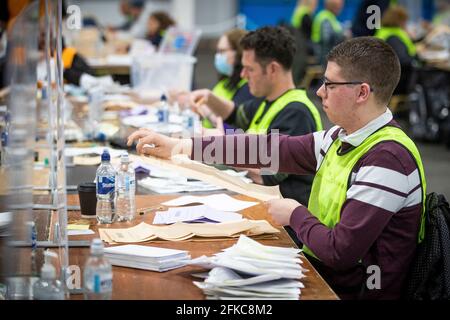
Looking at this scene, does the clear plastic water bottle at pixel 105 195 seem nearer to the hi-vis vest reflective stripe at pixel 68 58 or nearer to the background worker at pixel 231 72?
the background worker at pixel 231 72

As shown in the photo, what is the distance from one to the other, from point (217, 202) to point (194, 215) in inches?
10.7

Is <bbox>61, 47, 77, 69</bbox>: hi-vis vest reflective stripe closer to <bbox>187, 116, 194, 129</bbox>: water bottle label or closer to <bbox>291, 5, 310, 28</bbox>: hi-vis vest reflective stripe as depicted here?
<bbox>187, 116, 194, 129</bbox>: water bottle label

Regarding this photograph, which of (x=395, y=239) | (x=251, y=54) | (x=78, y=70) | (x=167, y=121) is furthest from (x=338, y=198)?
(x=78, y=70)

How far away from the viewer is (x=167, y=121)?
4691 mm

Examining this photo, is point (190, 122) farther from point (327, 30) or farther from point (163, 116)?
point (327, 30)

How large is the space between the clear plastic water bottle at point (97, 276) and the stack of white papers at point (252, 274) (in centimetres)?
27

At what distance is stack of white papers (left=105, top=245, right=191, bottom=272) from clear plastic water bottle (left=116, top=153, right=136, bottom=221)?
0.48m

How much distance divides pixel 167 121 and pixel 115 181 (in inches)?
72.6

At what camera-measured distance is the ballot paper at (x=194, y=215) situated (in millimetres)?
2830

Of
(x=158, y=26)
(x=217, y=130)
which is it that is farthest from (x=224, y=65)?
(x=158, y=26)

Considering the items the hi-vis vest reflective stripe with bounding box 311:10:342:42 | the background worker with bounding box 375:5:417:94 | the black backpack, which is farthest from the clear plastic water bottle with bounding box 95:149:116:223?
the hi-vis vest reflective stripe with bounding box 311:10:342:42

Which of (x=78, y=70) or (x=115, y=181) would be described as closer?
(x=115, y=181)

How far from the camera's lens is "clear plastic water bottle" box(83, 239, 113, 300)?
6.34ft

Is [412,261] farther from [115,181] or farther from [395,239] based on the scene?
[115,181]
